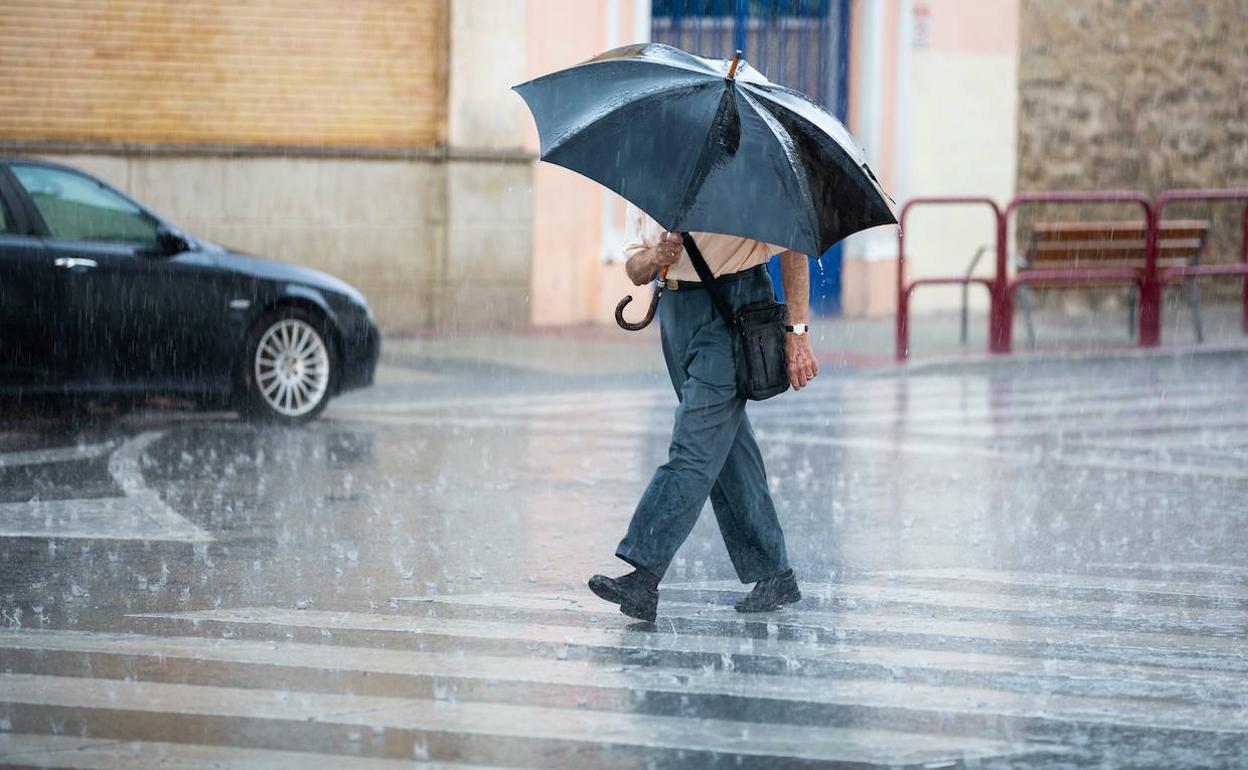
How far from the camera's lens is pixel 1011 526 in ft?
29.6

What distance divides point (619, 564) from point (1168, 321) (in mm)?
13277

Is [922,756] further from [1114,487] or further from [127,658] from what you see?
[1114,487]

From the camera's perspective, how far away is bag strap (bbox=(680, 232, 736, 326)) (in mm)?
6705

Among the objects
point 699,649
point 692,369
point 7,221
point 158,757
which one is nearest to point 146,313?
point 7,221

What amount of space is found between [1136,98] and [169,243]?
1340cm

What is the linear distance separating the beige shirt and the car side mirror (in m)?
5.75

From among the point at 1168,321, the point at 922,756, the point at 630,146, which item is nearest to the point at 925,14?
the point at 1168,321

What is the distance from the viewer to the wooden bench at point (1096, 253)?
675 inches

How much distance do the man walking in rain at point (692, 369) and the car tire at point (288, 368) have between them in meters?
5.84

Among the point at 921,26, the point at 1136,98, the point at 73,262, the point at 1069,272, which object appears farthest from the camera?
the point at 1136,98

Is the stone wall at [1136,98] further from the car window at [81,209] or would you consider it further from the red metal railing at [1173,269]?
the car window at [81,209]

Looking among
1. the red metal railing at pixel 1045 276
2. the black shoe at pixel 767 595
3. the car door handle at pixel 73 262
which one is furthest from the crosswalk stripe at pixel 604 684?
the red metal railing at pixel 1045 276

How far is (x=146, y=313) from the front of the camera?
1180 centimetres

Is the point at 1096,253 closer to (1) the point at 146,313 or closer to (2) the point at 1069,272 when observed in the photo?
(2) the point at 1069,272
